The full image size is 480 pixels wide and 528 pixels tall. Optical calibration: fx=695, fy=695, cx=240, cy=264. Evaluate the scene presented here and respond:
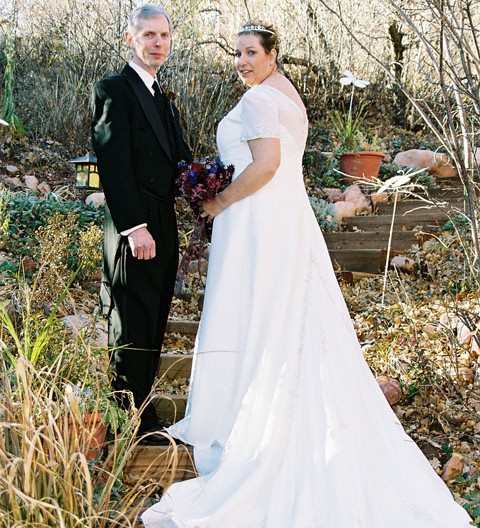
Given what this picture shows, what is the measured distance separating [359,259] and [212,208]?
335 cm

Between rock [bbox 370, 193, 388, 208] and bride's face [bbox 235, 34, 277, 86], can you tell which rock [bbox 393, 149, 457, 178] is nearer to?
rock [bbox 370, 193, 388, 208]

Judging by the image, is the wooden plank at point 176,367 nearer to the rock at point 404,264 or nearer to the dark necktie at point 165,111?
the dark necktie at point 165,111

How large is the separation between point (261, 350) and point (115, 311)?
732 mm

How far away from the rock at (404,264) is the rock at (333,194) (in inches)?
73.4

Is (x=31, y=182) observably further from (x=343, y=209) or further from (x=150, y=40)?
(x=150, y=40)

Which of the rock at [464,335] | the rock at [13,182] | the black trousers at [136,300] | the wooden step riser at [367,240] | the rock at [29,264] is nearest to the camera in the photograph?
the black trousers at [136,300]

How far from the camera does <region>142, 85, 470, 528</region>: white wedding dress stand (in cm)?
257

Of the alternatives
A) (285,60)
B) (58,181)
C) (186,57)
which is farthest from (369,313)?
(285,60)

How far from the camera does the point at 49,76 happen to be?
9.49m

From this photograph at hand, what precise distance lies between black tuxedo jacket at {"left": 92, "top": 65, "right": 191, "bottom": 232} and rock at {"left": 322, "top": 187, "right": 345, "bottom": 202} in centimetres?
463

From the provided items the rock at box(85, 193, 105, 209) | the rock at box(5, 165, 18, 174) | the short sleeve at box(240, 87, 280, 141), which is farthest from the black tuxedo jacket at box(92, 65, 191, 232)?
the rock at box(5, 165, 18, 174)

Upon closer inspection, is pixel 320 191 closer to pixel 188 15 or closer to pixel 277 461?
pixel 188 15

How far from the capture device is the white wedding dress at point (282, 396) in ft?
8.44

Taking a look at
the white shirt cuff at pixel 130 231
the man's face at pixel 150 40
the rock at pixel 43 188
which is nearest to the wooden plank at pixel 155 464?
the white shirt cuff at pixel 130 231
